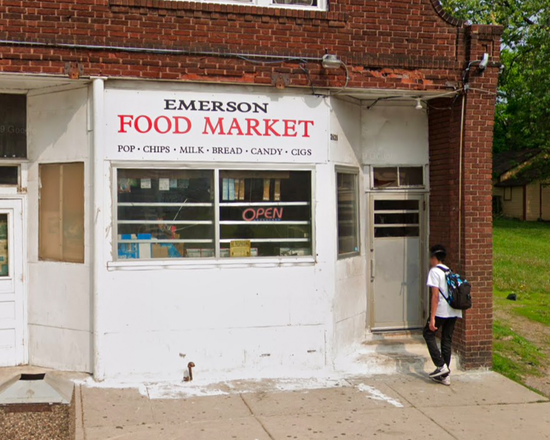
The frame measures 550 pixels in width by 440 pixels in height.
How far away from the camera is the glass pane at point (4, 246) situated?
28.5 feet

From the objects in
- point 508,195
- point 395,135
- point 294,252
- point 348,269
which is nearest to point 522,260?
point 395,135

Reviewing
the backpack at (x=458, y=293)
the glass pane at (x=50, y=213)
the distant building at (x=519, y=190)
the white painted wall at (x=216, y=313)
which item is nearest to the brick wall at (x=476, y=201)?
the backpack at (x=458, y=293)

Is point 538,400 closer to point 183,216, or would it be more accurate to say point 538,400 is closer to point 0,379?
point 183,216

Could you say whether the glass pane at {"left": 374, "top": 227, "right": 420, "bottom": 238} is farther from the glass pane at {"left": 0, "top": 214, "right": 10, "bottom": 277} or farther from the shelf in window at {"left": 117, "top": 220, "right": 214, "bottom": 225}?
the glass pane at {"left": 0, "top": 214, "right": 10, "bottom": 277}

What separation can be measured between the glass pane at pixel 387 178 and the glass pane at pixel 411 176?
0.11 m

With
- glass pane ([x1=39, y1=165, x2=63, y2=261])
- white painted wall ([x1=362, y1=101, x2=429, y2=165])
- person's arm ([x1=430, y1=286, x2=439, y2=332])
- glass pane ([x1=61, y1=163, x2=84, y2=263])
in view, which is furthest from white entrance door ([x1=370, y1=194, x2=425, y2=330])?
glass pane ([x1=39, y1=165, x2=63, y2=261])

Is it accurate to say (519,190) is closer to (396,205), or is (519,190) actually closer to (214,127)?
(396,205)

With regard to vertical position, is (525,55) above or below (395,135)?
above

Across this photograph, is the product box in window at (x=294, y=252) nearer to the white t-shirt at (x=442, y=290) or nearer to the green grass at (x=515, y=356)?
the white t-shirt at (x=442, y=290)

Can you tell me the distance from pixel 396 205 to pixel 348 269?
1371 mm

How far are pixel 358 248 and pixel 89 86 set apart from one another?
413 cm

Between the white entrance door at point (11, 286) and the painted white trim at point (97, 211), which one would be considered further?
the white entrance door at point (11, 286)

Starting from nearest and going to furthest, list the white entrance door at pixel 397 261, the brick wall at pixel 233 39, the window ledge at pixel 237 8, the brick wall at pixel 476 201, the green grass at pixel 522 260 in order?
A: the brick wall at pixel 233 39
the window ledge at pixel 237 8
the brick wall at pixel 476 201
the white entrance door at pixel 397 261
the green grass at pixel 522 260

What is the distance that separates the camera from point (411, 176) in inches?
389
